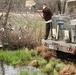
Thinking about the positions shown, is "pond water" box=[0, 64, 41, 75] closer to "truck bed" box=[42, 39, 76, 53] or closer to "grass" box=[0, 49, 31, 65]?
"grass" box=[0, 49, 31, 65]

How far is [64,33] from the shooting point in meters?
13.1

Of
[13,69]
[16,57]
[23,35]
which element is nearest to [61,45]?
[13,69]

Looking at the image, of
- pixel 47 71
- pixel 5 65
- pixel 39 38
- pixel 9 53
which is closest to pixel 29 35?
pixel 39 38

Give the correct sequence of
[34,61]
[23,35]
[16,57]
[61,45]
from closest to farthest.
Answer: [61,45]
[34,61]
[16,57]
[23,35]

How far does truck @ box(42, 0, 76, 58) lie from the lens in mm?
12526

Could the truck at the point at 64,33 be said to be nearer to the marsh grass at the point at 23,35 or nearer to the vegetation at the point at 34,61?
the vegetation at the point at 34,61

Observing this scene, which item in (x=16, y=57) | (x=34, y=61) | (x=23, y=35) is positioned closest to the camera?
(x=34, y=61)

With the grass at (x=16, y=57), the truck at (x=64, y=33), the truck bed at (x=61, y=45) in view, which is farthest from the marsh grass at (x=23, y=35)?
the truck bed at (x=61, y=45)

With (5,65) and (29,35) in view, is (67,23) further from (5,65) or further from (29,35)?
(29,35)

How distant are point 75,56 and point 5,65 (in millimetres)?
2665

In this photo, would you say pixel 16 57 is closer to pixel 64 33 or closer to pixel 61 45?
pixel 61 45

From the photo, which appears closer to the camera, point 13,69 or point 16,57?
point 13,69

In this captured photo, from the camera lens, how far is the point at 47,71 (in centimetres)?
1217

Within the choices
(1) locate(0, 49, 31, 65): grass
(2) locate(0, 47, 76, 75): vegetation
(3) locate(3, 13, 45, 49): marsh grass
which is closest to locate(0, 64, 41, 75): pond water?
(2) locate(0, 47, 76, 75): vegetation
